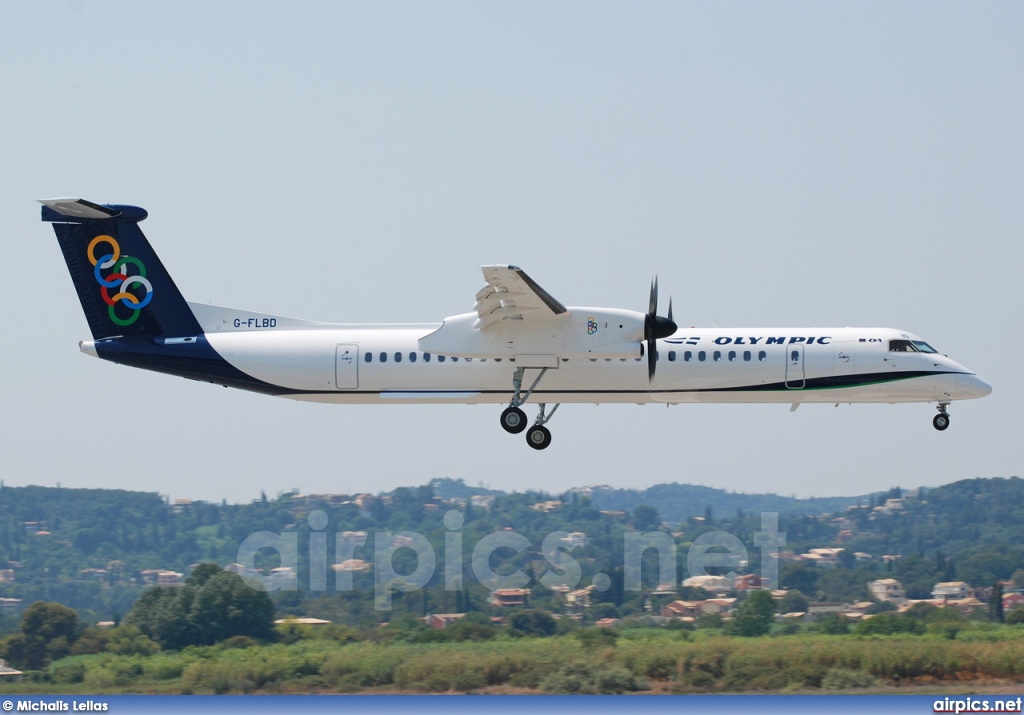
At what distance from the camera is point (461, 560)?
164 feet

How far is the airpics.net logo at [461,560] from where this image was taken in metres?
45.6

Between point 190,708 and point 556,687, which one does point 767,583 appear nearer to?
point 556,687

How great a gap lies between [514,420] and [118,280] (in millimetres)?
10132

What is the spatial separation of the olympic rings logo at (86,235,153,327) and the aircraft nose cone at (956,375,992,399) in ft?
62.5

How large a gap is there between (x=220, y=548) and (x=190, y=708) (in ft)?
161

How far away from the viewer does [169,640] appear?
117 ft

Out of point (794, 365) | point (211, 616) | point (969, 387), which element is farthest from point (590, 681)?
point (211, 616)

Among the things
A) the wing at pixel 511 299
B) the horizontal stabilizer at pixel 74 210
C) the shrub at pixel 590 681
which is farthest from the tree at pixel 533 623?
the horizontal stabilizer at pixel 74 210

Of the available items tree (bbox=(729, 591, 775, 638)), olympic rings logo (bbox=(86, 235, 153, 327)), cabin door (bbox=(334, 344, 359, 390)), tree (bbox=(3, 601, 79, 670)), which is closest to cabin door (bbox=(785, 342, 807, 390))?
tree (bbox=(729, 591, 775, 638))

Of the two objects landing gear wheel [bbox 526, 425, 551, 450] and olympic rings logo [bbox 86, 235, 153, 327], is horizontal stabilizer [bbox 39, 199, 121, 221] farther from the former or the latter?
landing gear wheel [bbox 526, 425, 551, 450]

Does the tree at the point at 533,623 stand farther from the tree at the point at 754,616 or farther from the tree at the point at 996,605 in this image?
the tree at the point at 996,605

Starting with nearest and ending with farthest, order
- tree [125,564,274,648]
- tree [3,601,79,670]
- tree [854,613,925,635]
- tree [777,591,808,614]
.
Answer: tree [854,613,925,635], tree [125,564,274,648], tree [3,601,79,670], tree [777,591,808,614]

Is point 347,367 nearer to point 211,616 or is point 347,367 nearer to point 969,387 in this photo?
point 211,616

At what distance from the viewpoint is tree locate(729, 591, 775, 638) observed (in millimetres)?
34375
